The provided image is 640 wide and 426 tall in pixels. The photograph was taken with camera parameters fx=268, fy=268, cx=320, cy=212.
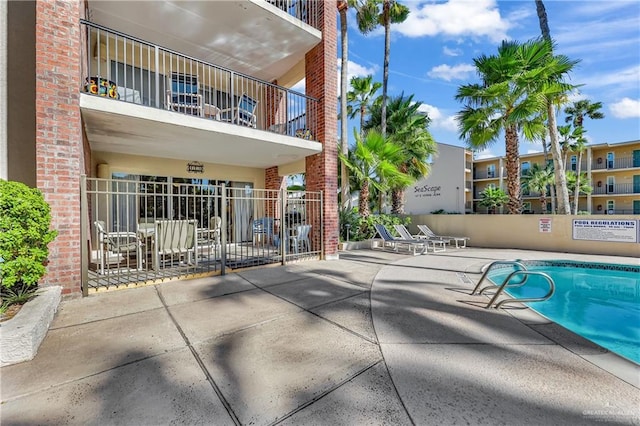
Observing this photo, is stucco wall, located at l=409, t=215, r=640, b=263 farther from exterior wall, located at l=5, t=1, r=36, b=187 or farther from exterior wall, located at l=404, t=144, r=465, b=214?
exterior wall, located at l=404, t=144, r=465, b=214

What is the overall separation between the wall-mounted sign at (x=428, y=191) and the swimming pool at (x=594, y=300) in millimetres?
26034

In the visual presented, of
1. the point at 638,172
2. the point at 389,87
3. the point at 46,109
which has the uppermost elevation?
the point at 389,87

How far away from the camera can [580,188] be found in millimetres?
30078

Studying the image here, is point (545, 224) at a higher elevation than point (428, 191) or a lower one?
lower

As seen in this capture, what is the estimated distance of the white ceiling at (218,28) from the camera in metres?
6.91

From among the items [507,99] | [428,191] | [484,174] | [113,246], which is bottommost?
[113,246]

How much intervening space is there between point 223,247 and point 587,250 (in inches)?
526

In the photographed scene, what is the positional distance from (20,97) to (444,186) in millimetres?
35261

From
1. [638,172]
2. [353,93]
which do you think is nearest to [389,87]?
[353,93]

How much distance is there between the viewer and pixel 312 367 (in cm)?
267

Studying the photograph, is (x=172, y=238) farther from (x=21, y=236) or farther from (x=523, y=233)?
(x=523, y=233)

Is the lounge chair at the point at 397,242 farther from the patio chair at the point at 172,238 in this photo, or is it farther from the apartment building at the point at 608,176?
the apartment building at the point at 608,176

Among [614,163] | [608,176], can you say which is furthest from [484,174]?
[614,163]

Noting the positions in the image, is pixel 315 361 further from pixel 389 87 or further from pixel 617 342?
pixel 389 87
